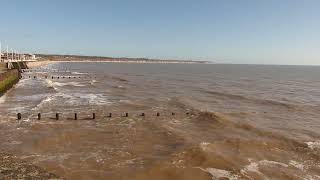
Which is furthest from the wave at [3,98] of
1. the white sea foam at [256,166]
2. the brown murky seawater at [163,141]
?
the white sea foam at [256,166]

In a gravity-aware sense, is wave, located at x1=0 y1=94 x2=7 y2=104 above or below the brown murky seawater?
above

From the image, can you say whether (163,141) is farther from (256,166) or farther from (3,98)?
(3,98)

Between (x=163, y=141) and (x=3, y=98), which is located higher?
(x=3, y=98)

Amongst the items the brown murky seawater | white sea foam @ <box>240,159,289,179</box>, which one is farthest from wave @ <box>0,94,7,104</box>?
white sea foam @ <box>240,159,289,179</box>

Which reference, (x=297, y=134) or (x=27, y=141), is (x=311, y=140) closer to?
(x=297, y=134)

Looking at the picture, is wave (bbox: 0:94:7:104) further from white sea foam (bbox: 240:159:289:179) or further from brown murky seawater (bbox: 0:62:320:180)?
white sea foam (bbox: 240:159:289:179)

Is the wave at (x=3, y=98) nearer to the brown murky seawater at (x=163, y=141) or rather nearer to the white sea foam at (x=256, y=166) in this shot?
the brown murky seawater at (x=163, y=141)

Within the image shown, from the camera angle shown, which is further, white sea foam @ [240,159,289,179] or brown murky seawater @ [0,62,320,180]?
brown murky seawater @ [0,62,320,180]

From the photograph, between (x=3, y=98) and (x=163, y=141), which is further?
(x=3, y=98)

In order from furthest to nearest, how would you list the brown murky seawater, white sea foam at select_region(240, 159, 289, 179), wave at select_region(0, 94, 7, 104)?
wave at select_region(0, 94, 7, 104)
the brown murky seawater
white sea foam at select_region(240, 159, 289, 179)

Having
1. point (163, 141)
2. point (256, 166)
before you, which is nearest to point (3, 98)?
point (163, 141)

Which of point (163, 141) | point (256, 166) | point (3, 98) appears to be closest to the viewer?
point (256, 166)
